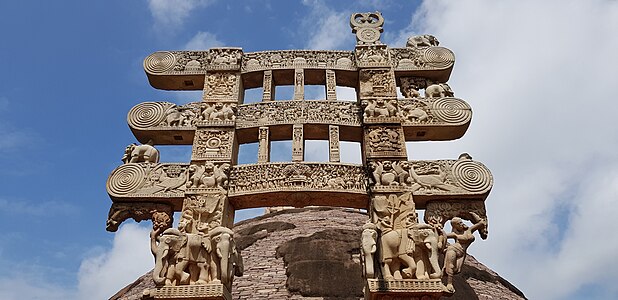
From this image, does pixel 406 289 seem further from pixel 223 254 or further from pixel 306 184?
pixel 223 254

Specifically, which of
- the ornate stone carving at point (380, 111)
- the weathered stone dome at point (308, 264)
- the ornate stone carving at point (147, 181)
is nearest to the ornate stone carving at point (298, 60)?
the ornate stone carving at point (380, 111)

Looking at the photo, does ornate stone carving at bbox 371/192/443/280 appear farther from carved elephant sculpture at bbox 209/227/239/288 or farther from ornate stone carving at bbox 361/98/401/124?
carved elephant sculpture at bbox 209/227/239/288

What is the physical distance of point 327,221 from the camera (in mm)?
18500

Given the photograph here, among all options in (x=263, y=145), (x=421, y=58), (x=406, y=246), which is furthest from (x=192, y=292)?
(x=421, y=58)

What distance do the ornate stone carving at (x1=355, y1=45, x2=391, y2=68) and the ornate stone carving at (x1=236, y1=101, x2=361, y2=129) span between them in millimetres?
978

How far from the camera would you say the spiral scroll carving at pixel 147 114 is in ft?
27.9

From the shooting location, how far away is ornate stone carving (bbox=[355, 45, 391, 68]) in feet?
29.8

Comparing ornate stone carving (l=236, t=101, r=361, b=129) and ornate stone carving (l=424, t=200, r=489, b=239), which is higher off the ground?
ornate stone carving (l=236, t=101, r=361, b=129)

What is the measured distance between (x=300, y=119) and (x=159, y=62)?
3.36 meters

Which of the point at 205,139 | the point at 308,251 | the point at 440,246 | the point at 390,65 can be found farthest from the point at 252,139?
the point at 308,251

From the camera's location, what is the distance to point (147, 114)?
8.62 metres

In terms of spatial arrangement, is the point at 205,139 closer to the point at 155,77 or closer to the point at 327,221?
the point at 155,77

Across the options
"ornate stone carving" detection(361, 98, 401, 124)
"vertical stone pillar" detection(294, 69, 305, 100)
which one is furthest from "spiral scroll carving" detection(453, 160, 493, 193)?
"vertical stone pillar" detection(294, 69, 305, 100)

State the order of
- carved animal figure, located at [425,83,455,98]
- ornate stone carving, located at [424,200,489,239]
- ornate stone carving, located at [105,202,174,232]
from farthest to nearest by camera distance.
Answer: carved animal figure, located at [425,83,455,98] < ornate stone carving, located at [105,202,174,232] < ornate stone carving, located at [424,200,489,239]
